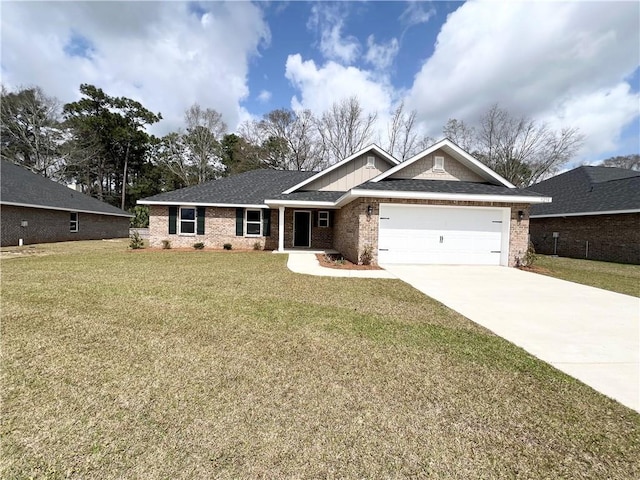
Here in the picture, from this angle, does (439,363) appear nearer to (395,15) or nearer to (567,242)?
(395,15)

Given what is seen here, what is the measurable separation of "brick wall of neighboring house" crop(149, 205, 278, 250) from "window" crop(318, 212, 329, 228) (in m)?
2.49

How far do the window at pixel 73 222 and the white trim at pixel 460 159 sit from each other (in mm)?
22074

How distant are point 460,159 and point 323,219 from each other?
7699 mm

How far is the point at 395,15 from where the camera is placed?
12523mm

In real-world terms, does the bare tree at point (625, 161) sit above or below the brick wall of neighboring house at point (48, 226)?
above

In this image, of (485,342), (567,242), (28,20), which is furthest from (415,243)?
(28,20)

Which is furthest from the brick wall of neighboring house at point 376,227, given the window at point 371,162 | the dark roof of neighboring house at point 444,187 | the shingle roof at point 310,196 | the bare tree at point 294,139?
the bare tree at point 294,139

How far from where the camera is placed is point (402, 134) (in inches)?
1224

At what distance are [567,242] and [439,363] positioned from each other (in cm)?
1906

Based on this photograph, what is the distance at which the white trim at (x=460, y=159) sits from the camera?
1191 cm

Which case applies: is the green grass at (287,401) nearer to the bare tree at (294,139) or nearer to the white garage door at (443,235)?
the white garage door at (443,235)

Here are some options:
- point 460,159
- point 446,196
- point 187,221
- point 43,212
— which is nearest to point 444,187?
point 446,196

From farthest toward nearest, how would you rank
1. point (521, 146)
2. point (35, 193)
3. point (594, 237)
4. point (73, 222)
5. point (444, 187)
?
1. point (521, 146)
2. point (73, 222)
3. point (35, 193)
4. point (594, 237)
5. point (444, 187)

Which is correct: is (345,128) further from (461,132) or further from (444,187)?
(444,187)
